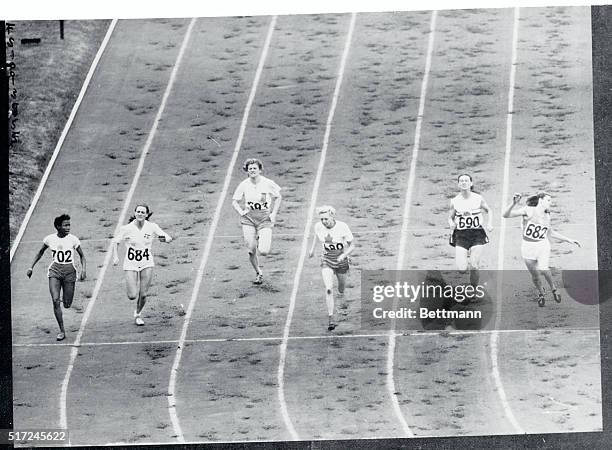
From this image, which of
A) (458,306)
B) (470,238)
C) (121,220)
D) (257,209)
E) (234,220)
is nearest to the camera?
(458,306)

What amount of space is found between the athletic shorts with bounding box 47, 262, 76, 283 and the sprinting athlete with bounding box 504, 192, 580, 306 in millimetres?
4213

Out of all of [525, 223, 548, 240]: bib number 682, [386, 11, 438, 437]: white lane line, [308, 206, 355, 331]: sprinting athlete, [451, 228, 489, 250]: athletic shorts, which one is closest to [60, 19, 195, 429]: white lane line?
[308, 206, 355, 331]: sprinting athlete

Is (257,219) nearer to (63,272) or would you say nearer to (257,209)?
(257,209)

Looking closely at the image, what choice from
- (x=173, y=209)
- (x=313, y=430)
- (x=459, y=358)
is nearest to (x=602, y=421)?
(x=459, y=358)

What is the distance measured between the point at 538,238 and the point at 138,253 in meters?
3.81

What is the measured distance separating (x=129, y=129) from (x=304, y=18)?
204 centimetres

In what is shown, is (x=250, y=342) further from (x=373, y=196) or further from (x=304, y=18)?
(x=304, y=18)

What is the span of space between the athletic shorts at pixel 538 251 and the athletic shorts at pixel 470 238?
1.29ft

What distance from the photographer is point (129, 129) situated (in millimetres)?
15625

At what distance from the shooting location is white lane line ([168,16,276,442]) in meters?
14.9

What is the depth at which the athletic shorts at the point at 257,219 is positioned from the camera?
15414 millimetres

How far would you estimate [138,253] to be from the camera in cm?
1522

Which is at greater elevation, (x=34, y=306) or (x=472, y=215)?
(x=472, y=215)

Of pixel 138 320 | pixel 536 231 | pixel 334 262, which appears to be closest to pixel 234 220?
pixel 334 262
